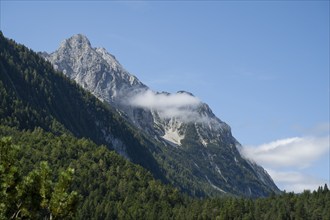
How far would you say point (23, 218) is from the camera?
3603cm

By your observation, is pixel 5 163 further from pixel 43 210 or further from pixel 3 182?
pixel 43 210

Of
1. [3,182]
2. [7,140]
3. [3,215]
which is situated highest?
[7,140]

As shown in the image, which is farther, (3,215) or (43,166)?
(43,166)

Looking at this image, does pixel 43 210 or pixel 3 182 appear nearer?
pixel 3 182

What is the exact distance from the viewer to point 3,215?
32.2 meters

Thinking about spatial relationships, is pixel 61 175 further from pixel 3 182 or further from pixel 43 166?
pixel 3 182

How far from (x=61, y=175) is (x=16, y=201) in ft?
13.1

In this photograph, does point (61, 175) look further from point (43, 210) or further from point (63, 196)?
point (43, 210)

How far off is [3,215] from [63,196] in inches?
189

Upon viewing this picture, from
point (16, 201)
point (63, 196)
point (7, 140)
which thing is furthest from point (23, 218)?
point (7, 140)

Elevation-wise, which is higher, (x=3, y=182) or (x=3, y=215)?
(x=3, y=182)

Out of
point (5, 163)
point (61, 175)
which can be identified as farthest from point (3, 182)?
point (61, 175)

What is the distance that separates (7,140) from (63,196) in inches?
233

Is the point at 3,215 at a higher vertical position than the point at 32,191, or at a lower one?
lower
